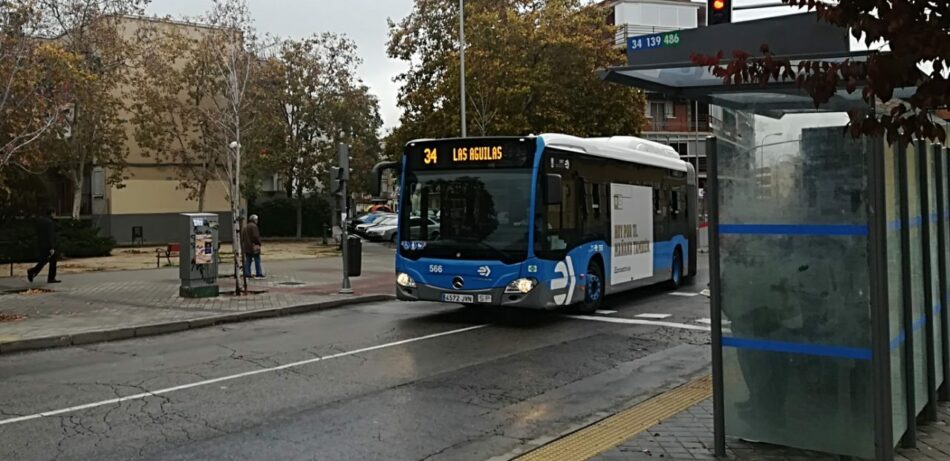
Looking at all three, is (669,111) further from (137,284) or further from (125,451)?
(125,451)

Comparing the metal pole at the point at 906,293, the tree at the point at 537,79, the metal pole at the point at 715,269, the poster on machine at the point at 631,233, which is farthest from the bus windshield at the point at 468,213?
the tree at the point at 537,79

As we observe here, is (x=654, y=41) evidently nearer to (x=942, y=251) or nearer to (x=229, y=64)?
(x=942, y=251)

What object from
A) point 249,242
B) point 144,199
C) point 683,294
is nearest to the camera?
point 683,294

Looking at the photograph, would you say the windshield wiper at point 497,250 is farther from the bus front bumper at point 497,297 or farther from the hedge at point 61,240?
the hedge at point 61,240

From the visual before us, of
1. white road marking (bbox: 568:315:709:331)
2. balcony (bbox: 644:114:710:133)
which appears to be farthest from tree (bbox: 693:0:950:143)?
balcony (bbox: 644:114:710:133)

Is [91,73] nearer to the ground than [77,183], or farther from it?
farther from it

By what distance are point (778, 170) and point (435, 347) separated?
615 cm

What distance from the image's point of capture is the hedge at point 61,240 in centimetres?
2578

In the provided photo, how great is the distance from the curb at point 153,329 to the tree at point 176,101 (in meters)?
22.3

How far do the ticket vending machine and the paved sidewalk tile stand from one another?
12.2m

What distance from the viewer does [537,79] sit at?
98.4 feet

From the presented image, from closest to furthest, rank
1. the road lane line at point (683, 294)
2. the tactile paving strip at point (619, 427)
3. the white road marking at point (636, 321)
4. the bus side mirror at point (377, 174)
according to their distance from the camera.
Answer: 1. the tactile paving strip at point (619, 427)
2. the white road marking at point (636, 321)
3. the bus side mirror at point (377, 174)
4. the road lane line at point (683, 294)

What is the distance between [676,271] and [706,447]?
12292 mm

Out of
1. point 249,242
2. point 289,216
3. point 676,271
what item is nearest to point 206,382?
point 676,271
